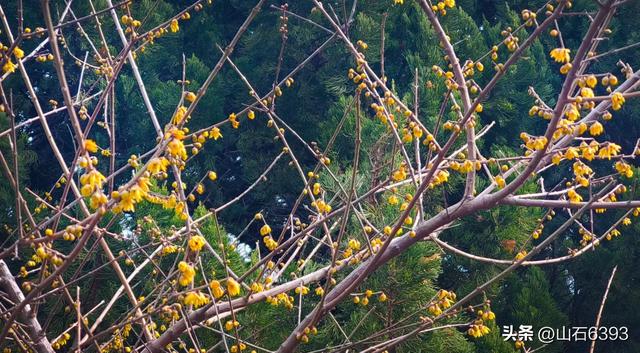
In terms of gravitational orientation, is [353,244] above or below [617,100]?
below

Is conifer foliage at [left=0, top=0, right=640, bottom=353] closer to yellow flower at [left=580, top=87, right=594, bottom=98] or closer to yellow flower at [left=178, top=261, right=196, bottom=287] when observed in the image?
yellow flower at [left=580, top=87, right=594, bottom=98]

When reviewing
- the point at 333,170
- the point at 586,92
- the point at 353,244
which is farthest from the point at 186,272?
the point at 333,170

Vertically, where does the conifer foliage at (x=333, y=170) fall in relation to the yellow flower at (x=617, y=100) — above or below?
below

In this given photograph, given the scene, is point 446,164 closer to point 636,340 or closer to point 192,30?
point 636,340

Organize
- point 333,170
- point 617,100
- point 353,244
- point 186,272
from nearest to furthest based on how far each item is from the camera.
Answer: point 186,272 < point 617,100 < point 353,244 < point 333,170

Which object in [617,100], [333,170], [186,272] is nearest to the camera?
[186,272]

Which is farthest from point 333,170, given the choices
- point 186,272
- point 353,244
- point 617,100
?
point 186,272

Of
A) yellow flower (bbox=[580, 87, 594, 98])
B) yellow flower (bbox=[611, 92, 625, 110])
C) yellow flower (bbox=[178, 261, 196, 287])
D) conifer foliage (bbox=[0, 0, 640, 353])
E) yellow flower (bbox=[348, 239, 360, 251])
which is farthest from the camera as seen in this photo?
conifer foliage (bbox=[0, 0, 640, 353])

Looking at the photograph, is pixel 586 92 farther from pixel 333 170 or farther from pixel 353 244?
pixel 333 170

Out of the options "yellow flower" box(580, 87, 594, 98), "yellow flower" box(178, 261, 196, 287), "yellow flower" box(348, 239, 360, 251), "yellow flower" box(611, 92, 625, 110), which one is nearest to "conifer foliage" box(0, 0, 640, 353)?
"yellow flower" box(348, 239, 360, 251)

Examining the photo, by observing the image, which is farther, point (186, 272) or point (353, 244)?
point (353, 244)

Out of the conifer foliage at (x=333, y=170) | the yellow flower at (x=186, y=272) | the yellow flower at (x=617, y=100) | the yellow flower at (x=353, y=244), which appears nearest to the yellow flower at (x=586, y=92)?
the yellow flower at (x=617, y=100)

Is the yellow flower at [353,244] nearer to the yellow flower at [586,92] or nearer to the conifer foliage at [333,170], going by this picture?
the conifer foliage at [333,170]

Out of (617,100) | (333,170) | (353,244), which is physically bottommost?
(333,170)
